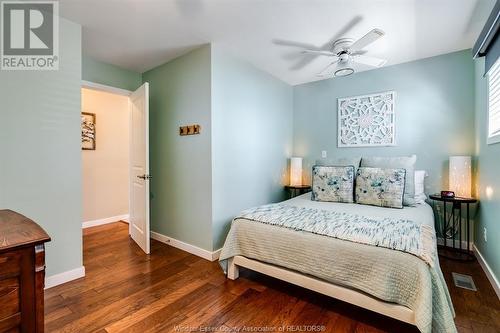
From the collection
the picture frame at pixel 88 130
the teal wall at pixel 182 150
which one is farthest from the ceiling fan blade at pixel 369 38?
the picture frame at pixel 88 130

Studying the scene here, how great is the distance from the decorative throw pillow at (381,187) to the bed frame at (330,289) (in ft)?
4.55

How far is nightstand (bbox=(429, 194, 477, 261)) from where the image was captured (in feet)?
8.86

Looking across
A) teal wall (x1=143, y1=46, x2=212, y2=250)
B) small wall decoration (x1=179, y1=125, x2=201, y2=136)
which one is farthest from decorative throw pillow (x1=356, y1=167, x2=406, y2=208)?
small wall decoration (x1=179, y1=125, x2=201, y2=136)

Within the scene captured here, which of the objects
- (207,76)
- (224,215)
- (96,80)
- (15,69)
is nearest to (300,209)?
(224,215)

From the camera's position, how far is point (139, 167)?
3.14m

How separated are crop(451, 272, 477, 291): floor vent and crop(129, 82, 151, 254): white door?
10.5 feet

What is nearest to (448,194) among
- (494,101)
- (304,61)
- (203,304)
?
(494,101)

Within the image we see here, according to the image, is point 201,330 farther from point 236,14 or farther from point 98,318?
point 236,14

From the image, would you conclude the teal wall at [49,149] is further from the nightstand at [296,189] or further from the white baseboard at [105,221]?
the nightstand at [296,189]

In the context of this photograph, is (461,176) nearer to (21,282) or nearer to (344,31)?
(344,31)

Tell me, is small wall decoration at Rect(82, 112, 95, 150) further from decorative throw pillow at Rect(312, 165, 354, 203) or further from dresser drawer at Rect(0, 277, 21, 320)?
decorative throw pillow at Rect(312, 165, 354, 203)

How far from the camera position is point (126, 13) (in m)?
2.12

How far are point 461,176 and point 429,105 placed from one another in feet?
3.20

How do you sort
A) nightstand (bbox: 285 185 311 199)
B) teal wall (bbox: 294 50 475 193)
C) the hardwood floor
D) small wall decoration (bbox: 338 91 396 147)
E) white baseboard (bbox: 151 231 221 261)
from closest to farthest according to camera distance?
the hardwood floor
white baseboard (bbox: 151 231 221 261)
teal wall (bbox: 294 50 475 193)
small wall decoration (bbox: 338 91 396 147)
nightstand (bbox: 285 185 311 199)
